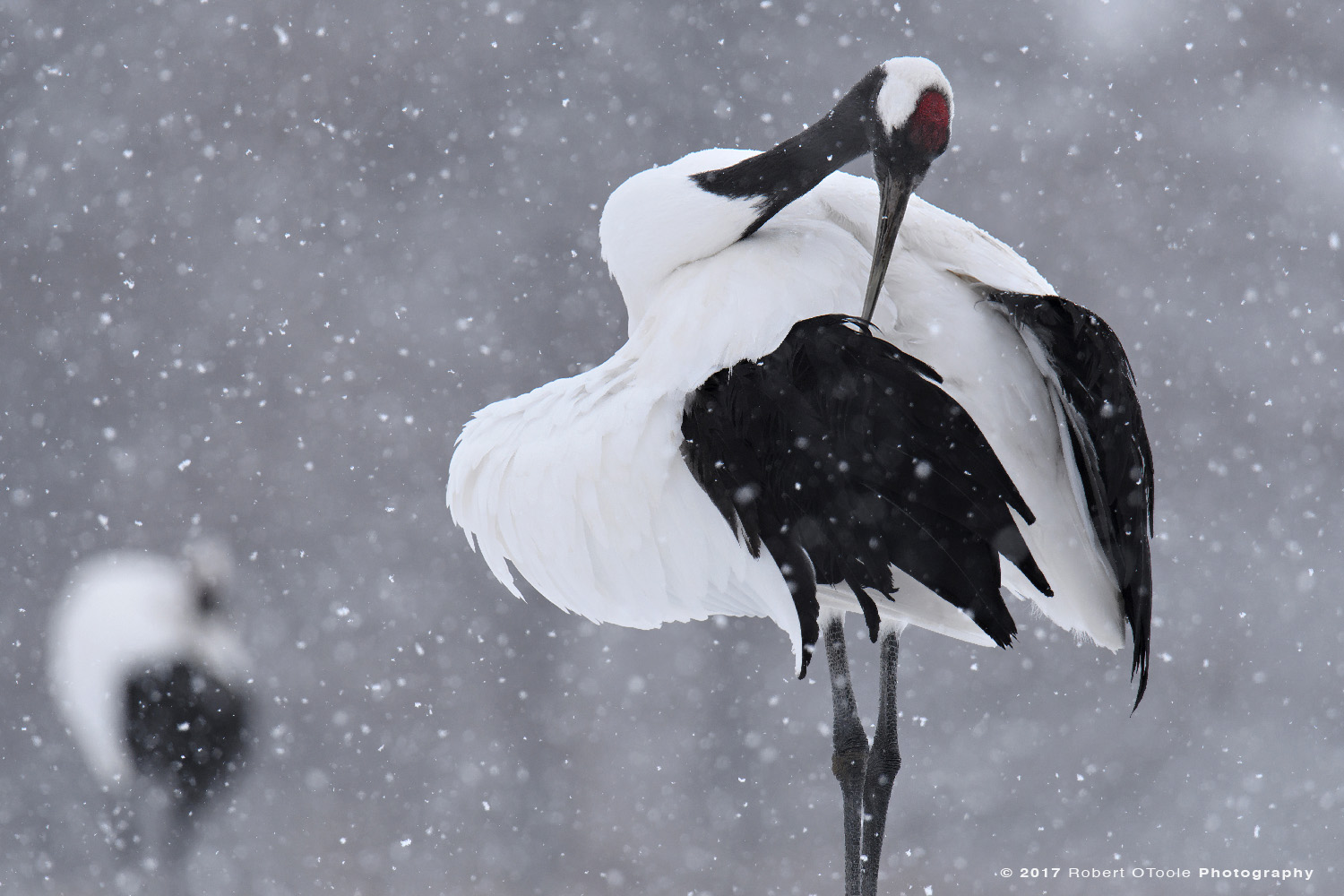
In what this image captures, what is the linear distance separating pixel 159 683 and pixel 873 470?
2.49m

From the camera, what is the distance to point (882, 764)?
1780 mm

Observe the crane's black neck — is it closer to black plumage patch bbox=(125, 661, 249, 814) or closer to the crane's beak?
the crane's beak

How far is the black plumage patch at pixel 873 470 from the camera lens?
118 centimetres

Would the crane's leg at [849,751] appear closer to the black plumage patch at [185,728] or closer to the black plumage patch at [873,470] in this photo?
the black plumage patch at [873,470]

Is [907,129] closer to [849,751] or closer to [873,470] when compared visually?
[873,470]

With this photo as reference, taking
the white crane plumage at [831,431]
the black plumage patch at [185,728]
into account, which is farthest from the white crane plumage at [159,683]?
the white crane plumage at [831,431]

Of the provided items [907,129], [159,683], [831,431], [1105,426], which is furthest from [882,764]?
[159,683]

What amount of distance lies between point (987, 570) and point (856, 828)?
2.33 ft

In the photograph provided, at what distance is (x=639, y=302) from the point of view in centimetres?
174

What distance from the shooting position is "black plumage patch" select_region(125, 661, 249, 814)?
3113 millimetres

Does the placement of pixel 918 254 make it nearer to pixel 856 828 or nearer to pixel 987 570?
pixel 987 570

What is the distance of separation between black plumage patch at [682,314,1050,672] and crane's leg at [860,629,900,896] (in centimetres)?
54

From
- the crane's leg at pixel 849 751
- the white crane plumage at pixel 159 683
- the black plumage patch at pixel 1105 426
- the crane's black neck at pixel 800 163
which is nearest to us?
the black plumage patch at pixel 1105 426

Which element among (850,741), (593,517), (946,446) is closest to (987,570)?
(946,446)
